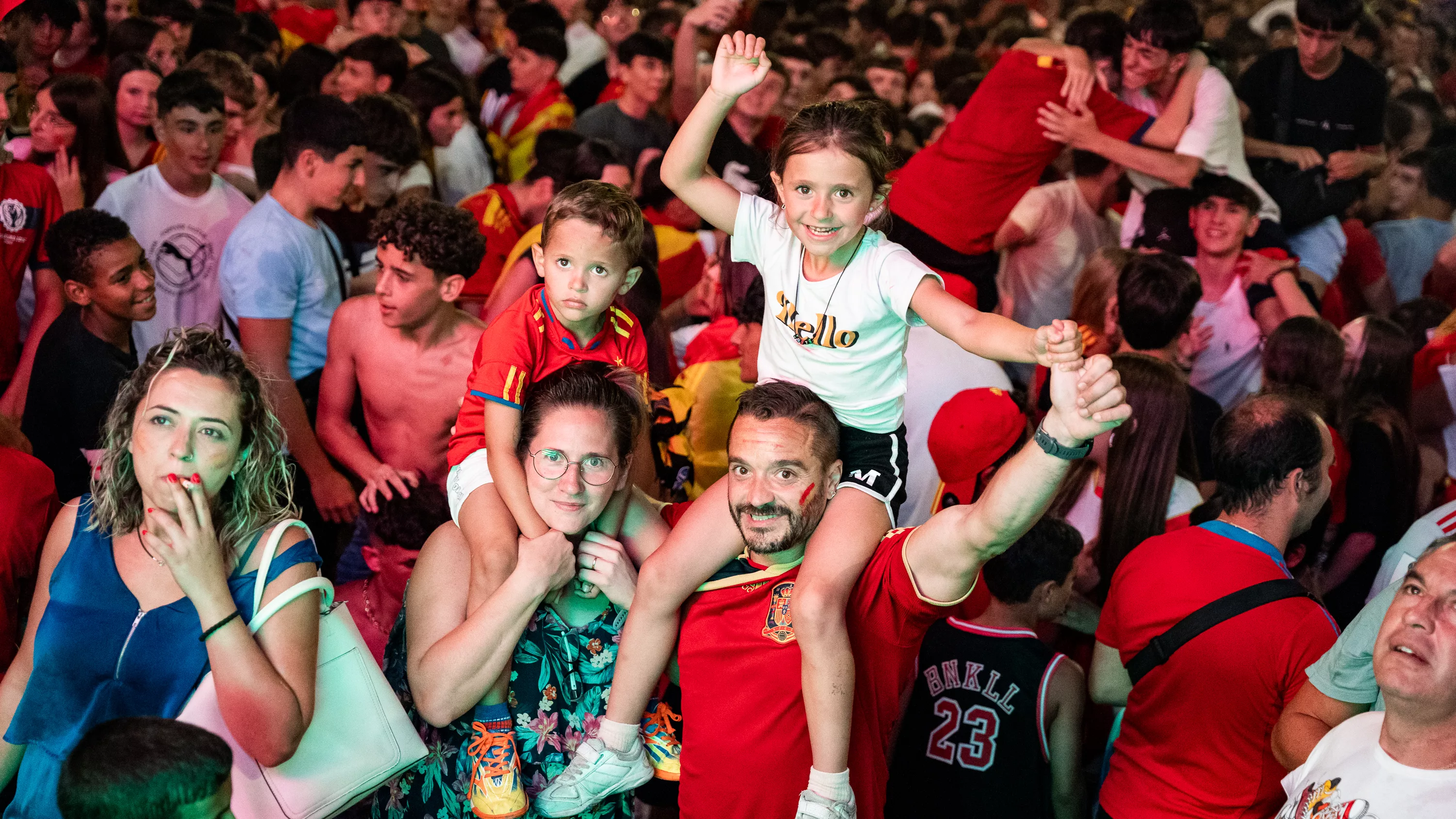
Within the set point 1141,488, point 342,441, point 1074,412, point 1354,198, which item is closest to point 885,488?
point 1074,412

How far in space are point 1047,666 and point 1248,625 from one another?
1.76ft

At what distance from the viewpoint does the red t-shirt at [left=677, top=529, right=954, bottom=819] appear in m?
2.55

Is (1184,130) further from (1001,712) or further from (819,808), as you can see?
(819,808)

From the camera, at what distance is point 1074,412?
6.50 feet

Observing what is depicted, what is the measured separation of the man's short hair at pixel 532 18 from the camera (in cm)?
773

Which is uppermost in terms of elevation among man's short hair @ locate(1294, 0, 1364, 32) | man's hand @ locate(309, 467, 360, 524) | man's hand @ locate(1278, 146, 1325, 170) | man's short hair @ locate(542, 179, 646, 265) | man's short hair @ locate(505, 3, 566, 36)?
man's short hair @ locate(1294, 0, 1364, 32)

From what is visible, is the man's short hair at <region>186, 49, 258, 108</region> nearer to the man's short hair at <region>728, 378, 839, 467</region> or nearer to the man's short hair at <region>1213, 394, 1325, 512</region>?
the man's short hair at <region>728, 378, 839, 467</region>

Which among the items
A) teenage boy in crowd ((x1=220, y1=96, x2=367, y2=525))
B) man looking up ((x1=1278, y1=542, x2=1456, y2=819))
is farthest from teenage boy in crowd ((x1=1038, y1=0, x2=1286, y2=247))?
man looking up ((x1=1278, y1=542, x2=1456, y2=819))

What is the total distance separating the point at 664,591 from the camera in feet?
8.43

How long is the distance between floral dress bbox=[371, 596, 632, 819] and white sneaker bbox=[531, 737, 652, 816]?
4cm

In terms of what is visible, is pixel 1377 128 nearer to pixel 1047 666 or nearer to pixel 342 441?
pixel 1047 666

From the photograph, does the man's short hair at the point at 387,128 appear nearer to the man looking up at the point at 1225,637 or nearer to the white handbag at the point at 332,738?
the white handbag at the point at 332,738

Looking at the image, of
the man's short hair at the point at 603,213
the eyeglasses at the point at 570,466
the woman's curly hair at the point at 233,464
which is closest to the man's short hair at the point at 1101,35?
the man's short hair at the point at 603,213

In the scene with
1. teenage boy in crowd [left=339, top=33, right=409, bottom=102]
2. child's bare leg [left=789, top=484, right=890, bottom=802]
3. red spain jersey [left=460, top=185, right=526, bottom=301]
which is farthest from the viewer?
teenage boy in crowd [left=339, top=33, right=409, bottom=102]
